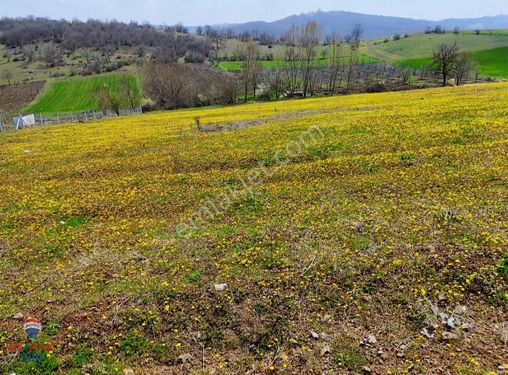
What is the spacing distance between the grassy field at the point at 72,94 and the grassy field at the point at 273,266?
95.2m

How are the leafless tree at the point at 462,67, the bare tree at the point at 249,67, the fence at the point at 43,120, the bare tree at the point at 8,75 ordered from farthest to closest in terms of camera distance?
the bare tree at the point at 8,75 → the bare tree at the point at 249,67 → the leafless tree at the point at 462,67 → the fence at the point at 43,120

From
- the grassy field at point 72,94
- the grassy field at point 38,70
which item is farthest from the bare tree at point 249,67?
the grassy field at point 38,70

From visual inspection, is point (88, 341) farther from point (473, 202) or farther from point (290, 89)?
point (290, 89)

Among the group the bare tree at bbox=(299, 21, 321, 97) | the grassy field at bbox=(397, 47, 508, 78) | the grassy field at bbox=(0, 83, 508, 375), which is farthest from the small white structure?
the grassy field at bbox=(397, 47, 508, 78)

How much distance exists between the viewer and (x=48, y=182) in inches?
893

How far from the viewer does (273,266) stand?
1100 cm

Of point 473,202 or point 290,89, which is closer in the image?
point 473,202

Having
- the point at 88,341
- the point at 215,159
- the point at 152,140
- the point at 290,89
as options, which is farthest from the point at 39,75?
the point at 88,341

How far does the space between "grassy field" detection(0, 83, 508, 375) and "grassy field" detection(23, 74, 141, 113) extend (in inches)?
3746

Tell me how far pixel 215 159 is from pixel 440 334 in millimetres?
17619

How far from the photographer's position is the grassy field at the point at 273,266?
829 cm

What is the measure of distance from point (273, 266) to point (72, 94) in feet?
494

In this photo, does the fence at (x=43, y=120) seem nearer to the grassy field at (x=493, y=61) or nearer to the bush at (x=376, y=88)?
the bush at (x=376, y=88)

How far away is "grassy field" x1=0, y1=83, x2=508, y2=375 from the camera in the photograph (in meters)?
8.29
